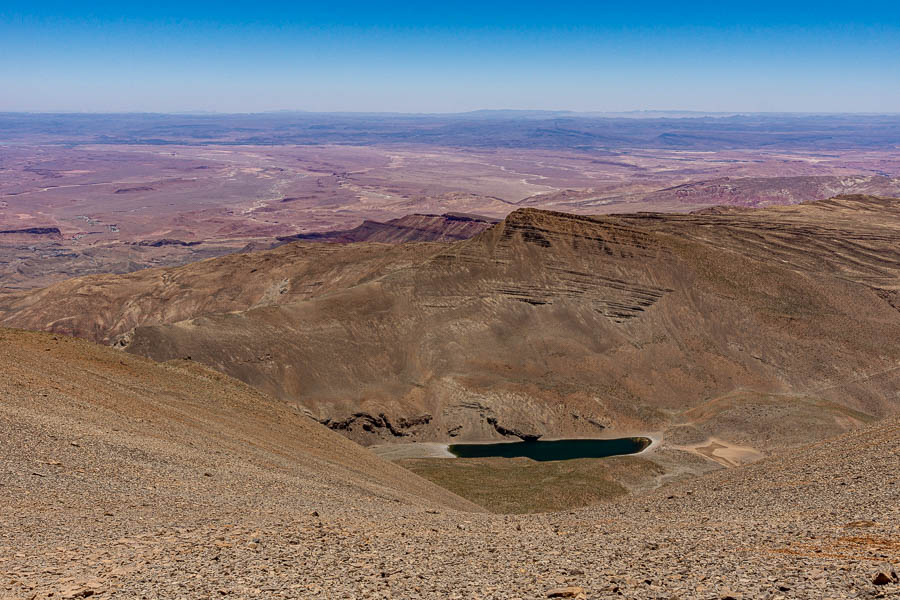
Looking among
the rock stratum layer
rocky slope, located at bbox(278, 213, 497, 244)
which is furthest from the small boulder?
rocky slope, located at bbox(278, 213, 497, 244)

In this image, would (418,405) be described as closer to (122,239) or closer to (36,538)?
(36,538)

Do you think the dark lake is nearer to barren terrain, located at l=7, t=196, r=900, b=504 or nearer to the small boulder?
barren terrain, located at l=7, t=196, r=900, b=504

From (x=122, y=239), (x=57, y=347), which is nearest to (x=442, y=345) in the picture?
(x=57, y=347)

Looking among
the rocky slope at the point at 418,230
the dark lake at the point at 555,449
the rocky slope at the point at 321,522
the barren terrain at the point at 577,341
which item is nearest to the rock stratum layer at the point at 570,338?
the barren terrain at the point at 577,341

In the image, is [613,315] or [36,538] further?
[613,315]

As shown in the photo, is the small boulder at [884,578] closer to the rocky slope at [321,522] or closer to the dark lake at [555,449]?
the rocky slope at [321,522]

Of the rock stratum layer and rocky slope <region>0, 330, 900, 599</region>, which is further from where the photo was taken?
the rock stratum layer
